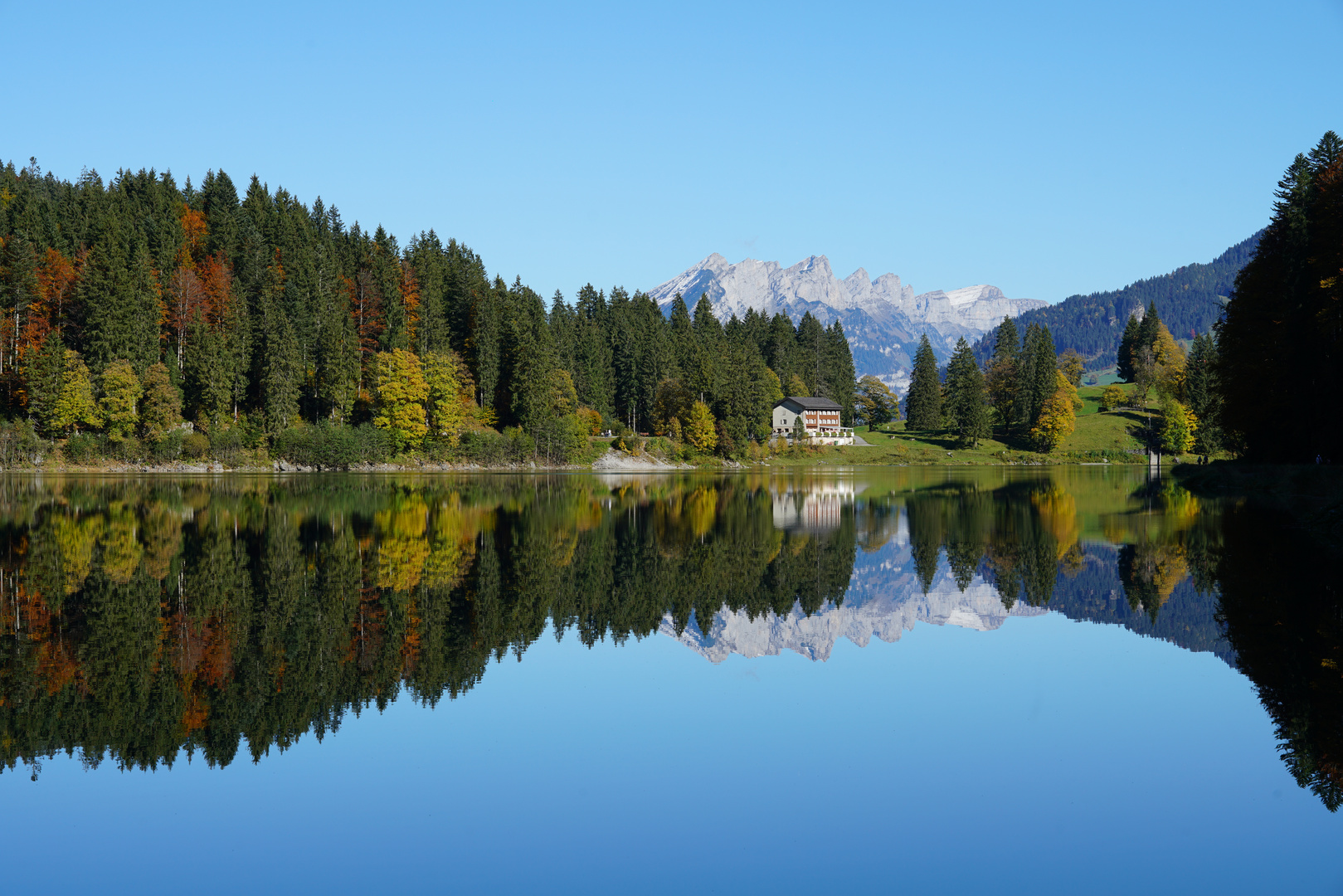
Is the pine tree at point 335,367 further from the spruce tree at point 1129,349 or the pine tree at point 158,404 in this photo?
the spruce tree at point 1129,349

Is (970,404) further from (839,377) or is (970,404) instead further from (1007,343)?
(1007,343)

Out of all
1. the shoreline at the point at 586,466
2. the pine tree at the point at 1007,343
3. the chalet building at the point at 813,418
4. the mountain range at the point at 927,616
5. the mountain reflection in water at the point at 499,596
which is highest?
the pine tree at the point at 1007,343

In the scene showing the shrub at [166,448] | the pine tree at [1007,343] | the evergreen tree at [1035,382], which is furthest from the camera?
the pine tree at [1007,343]

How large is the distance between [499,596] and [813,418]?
122764 mm

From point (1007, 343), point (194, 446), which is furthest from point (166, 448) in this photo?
point (1007, 343)

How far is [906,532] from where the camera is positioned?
120ft

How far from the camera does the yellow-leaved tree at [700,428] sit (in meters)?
111

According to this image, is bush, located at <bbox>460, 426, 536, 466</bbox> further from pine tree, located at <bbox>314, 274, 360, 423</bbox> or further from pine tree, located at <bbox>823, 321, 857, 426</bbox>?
pine tree, located at <bbox>823, 321, 857, 426</bbox>

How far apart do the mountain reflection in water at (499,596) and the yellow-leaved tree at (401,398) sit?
4457 centimetres

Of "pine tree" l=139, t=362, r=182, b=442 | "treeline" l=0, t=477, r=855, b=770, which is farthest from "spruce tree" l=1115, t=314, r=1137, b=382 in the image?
"pine tree" l=139, t=362, r=182, b=442

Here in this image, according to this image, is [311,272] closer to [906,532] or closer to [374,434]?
[374,434]

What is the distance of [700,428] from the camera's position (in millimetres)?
110438

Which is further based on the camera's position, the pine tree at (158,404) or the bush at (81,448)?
the pine tree at (158,404)

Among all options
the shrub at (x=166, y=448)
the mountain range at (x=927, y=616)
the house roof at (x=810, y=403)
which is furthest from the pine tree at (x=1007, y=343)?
the mountain range at (x=927, y=616)
